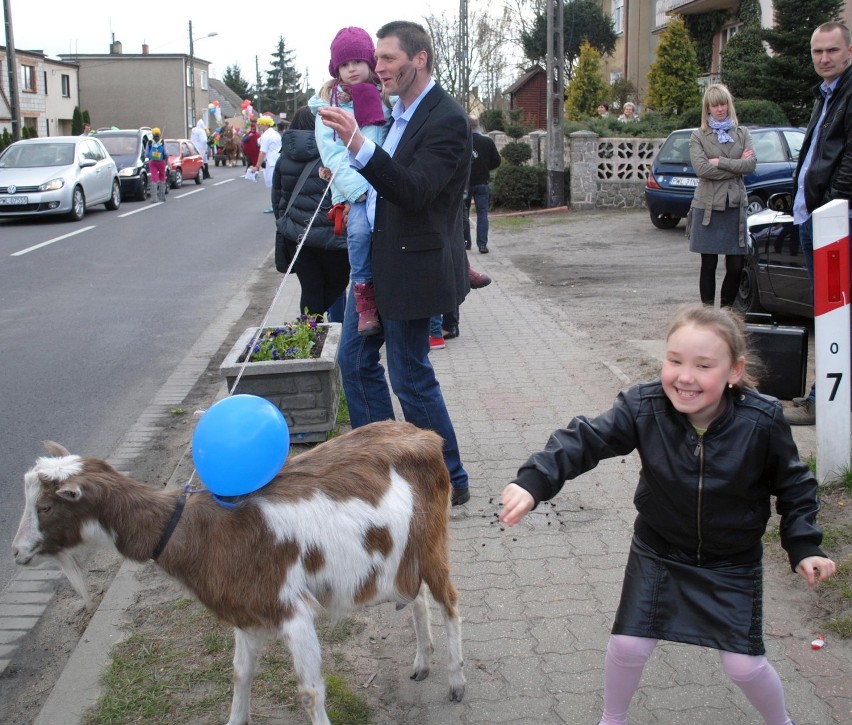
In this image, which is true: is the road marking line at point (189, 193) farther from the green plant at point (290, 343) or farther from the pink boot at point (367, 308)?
the pink boot at point (367, 308)

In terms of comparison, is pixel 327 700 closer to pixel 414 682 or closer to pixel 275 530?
pixel 414 682

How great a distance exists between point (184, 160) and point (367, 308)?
31.7 meters

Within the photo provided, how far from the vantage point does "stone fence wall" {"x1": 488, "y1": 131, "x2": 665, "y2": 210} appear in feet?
70.4

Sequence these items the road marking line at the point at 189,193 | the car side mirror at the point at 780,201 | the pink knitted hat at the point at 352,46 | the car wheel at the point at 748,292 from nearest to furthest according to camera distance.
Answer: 1. the pink knitted hat at the point at 352,46
2. the car wheel at the point at 748,292
3. the car side mirror at the point at 780,201
4. the road marking line at the point at 189,193

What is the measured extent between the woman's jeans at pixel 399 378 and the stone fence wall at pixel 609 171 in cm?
1782

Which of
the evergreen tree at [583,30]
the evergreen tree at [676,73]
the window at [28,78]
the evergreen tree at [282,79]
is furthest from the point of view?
the evergreen tree at [282,79]

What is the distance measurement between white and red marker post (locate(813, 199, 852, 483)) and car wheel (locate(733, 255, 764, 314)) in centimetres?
382

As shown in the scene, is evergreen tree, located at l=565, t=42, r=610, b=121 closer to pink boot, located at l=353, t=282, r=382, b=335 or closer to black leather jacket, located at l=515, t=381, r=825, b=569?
pink boot, located at l=353, t=282, r=382, b=335

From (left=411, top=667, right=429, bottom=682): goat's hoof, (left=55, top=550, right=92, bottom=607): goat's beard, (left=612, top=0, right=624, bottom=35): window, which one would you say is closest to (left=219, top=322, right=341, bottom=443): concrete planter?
(left=411, top=667, right=429, bottom=682): goat's hoof

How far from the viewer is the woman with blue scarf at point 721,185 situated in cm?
833

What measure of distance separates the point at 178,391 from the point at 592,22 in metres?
43.2

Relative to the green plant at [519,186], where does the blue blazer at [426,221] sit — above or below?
below

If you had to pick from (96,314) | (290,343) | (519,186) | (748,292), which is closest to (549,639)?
(290,343)

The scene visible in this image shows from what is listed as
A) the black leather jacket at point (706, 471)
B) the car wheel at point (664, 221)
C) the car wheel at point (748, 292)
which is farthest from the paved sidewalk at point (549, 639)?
the car wheel at point (664, 221)
